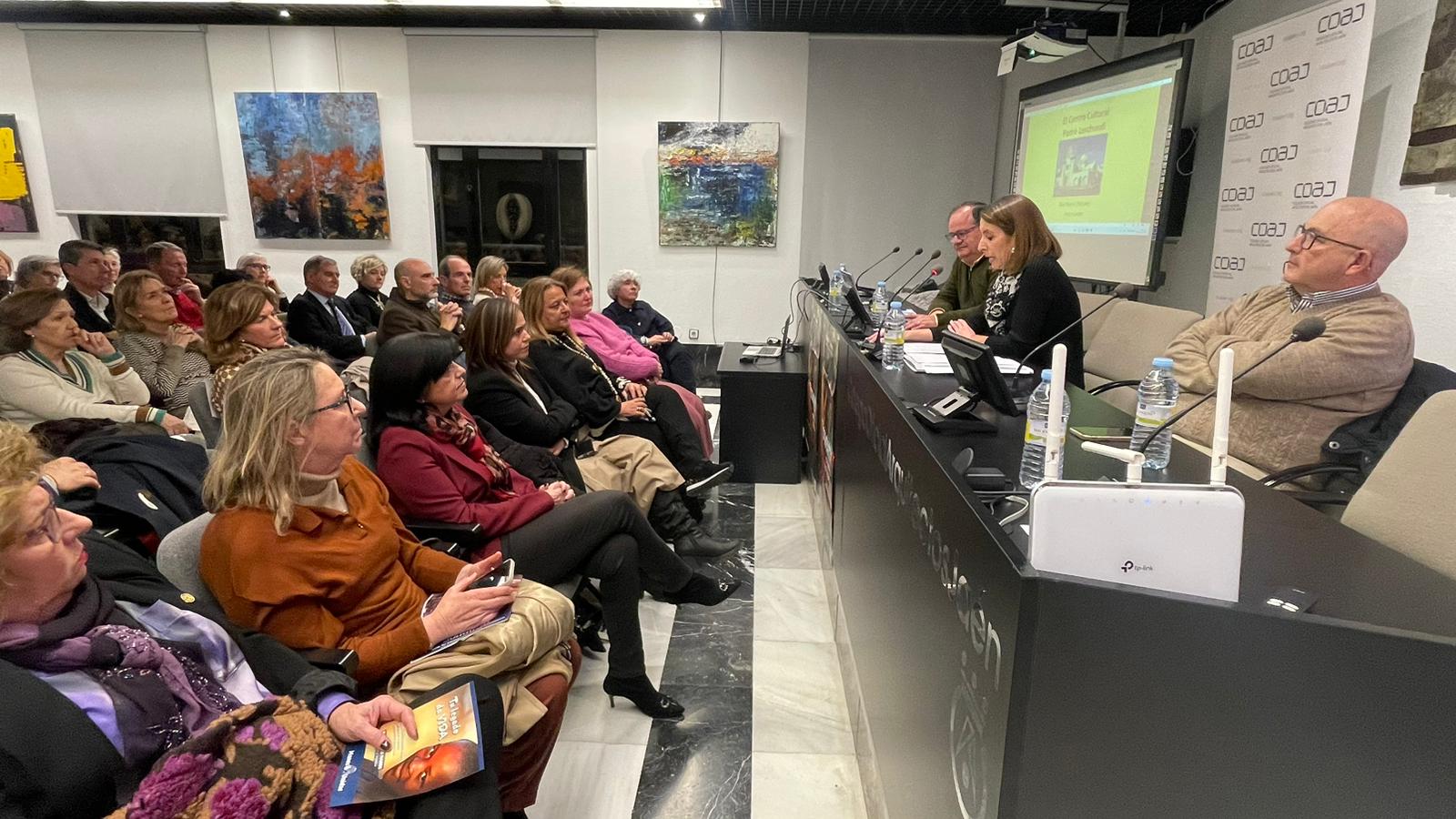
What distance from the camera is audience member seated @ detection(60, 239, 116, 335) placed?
12.9 ft

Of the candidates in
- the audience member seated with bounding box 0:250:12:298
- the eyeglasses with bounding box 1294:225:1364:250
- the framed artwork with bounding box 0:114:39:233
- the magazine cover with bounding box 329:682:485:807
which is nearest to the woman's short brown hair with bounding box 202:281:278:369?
the magazine cover with bounding box 329:682:485:807

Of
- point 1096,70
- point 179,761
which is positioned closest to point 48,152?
point 179,761

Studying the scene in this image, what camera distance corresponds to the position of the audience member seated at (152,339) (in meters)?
3.12

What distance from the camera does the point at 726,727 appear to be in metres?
2.11

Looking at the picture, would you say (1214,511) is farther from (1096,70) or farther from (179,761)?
(1096,70)

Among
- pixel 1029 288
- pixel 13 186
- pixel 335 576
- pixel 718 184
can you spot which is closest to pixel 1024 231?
pixel 1029 288

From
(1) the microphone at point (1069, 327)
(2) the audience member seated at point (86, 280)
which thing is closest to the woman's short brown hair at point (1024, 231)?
(1) the microphone at point (1069, 327)

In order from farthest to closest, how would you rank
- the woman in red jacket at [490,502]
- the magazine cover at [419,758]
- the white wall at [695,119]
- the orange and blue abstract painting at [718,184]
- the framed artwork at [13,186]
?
the framed artwork at [13,186] → the orange and blue abstract painting at [718,184] → the white wall at [695,119] → the woman in red jacket at [490,502] → the magazine cover at [419,758]

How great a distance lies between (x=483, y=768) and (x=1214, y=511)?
1147mm

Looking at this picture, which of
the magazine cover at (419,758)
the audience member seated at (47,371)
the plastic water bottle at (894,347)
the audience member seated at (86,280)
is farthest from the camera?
the audience member seated at (86,280)

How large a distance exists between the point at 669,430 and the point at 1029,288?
5.80ft

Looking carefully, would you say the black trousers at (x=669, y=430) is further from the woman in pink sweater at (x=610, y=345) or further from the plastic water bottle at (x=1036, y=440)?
the plastic water bottle at (x=1036, y=440)

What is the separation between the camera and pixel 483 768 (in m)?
1.25

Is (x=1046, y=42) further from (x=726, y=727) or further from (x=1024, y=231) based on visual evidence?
(x=726, y=727)
